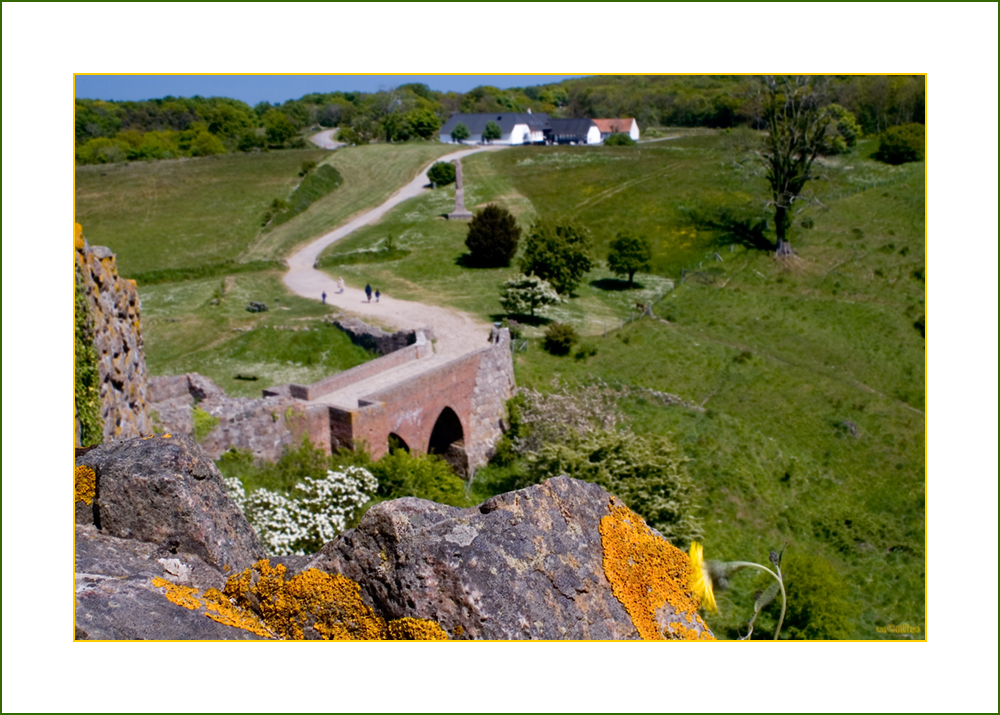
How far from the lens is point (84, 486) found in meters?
5.97

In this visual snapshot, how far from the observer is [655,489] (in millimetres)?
21516

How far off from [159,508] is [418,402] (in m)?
18.4

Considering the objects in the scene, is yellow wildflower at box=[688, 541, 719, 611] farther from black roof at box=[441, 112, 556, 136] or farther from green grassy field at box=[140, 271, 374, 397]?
black roof at box=[441, 112, 556, 136]

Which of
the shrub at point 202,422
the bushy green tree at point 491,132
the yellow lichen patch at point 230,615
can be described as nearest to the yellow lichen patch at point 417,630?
the yellow lichen patch at point 230,615

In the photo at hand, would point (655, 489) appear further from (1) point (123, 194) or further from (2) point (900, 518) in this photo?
(1) point (123, 194)

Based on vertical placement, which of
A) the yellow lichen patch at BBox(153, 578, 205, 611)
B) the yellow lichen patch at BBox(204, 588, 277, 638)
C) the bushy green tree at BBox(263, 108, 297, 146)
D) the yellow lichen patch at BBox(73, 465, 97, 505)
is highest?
the bushy green tree at BBox(263, 108, 297, 146)

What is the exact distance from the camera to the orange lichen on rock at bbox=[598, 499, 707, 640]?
5.37 metres

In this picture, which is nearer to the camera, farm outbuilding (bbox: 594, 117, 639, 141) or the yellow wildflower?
the yellow wildflower

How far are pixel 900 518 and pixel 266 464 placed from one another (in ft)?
64.4

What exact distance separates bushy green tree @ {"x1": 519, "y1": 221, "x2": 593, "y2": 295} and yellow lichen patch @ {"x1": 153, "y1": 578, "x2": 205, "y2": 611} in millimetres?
34387

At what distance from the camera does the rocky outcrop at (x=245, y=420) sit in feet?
61.9

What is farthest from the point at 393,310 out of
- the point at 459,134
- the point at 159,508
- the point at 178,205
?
the point at 459,134

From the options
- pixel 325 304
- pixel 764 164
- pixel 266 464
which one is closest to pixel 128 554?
pixel 266 464

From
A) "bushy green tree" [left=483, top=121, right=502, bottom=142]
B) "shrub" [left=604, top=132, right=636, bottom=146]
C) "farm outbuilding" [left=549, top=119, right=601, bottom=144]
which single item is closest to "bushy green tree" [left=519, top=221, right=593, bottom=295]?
"shrub" [left=604, top=132, right=636, bottom=146]
